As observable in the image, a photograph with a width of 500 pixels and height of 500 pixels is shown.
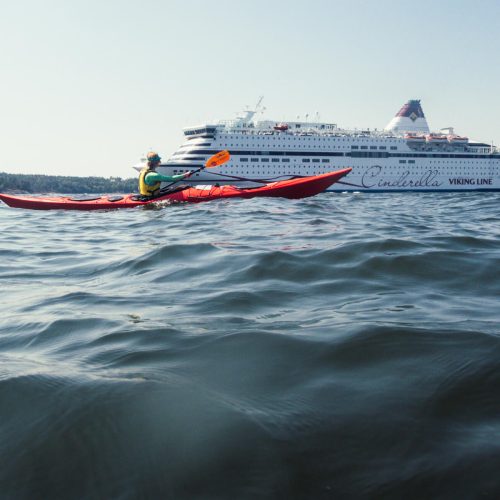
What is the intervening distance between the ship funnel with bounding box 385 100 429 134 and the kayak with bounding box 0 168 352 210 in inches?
1650

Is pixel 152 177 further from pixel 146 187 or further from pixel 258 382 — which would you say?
pixel 258 382

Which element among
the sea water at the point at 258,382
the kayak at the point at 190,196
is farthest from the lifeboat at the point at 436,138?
the sea water at the point at 258,382

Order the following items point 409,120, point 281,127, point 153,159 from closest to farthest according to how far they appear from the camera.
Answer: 1. point 153,159
2. point 281,127
3. point 409,120

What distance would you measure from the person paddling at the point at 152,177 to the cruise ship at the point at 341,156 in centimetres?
2659

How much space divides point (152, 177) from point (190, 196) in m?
1.17

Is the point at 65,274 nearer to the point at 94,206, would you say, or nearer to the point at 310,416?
the point at 310,416

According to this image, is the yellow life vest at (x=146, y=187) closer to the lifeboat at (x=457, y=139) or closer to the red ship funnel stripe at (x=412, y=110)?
the lifeboat at (x=457, y=139)

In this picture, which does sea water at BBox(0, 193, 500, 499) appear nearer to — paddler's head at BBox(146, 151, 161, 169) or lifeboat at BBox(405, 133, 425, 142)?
paddler's head at BBox(146, 151, 161, 169)

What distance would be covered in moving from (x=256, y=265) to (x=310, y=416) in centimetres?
251

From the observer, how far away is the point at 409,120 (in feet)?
168

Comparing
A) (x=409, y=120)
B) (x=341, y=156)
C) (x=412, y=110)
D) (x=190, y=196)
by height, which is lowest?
(x=190, y=196)

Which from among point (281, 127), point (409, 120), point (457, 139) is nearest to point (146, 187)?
point (281, 127)

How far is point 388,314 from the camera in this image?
98.3 inches

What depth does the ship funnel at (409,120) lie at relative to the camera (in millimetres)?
51250
